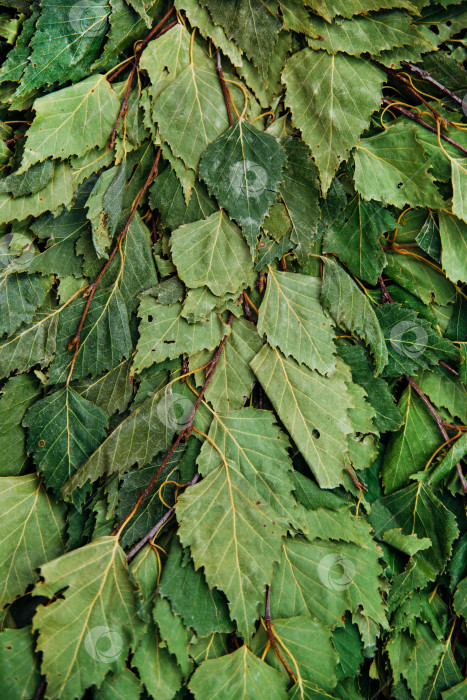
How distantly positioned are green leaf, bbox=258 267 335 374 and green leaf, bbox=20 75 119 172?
0.30 metres

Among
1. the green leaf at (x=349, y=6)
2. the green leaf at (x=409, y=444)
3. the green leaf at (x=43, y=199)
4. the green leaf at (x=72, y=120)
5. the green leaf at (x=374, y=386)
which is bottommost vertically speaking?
the green leaf at (x=409, y=444)

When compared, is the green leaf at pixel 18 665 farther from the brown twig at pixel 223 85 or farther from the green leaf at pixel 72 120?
the brown twig at pixel 223 85

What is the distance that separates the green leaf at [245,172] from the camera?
668 millimetres

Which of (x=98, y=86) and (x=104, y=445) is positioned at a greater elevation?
(x=98, y=86)

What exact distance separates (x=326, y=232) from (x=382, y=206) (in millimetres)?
86

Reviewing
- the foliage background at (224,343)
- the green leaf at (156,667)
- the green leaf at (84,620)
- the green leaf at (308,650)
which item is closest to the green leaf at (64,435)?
the foliage background at (224,343)

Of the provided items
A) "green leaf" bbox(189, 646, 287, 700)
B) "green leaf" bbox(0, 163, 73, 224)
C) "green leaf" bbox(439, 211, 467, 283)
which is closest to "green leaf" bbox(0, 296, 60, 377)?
"green leaf" bbox(0, 163, 73, 224)

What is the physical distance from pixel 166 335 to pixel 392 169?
394 millimetres

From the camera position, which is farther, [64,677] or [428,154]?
[428,154]

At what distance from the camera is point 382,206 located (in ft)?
2.40

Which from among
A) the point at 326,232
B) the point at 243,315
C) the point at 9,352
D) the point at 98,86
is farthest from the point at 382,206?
the point at 9,352

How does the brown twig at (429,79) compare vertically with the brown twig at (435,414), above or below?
above

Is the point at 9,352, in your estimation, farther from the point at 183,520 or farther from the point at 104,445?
the point at 183,520

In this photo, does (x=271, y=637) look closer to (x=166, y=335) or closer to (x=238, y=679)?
(x=238, y=679)
